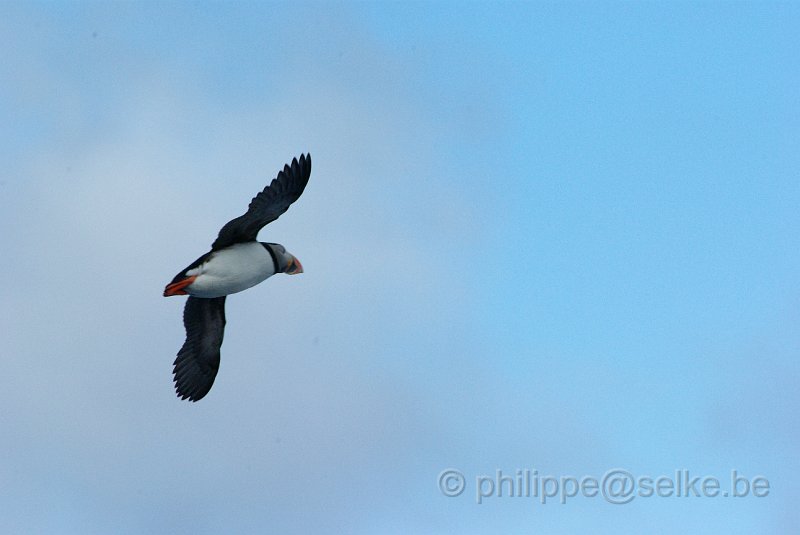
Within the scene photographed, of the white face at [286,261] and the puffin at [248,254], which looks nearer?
the puffin at [248,254]

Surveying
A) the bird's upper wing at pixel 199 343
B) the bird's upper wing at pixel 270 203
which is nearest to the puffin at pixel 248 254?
the bird's upper wing at pixel 270 203

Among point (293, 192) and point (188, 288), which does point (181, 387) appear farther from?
A: point (293, 192)

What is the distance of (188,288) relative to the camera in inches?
Answer: 1007

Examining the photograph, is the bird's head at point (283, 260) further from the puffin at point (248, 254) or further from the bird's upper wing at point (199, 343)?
the bird's upper wing at point (199, 343)

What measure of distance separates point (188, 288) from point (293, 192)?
9.11ft

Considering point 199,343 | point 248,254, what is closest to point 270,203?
point 248,254

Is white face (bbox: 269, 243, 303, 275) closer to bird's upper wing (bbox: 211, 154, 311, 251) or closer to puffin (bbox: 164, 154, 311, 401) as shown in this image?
puffin (bbox: 164, 154, 311, 401)

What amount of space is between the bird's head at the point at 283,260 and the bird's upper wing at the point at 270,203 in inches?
20.9

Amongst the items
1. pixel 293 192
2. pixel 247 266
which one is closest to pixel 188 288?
pixel 247 266

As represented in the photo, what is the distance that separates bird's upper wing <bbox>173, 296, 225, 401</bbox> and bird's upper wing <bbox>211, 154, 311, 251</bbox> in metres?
2.39

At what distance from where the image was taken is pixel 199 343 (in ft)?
92.1

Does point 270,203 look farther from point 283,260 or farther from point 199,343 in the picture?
point 199,343

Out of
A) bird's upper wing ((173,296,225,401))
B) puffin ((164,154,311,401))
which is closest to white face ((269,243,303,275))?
puffin ((164,154,311,401))

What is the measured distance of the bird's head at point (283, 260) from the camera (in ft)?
86.2
